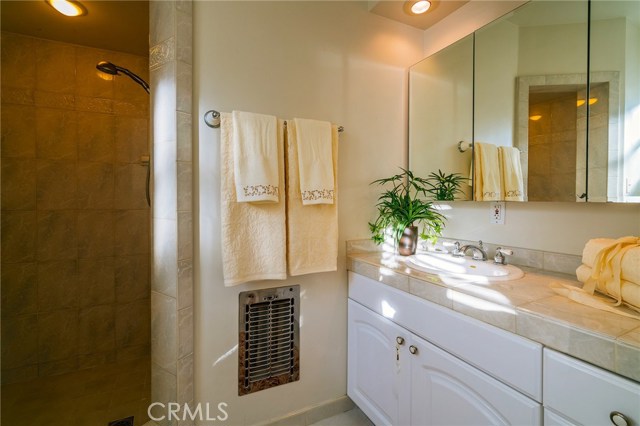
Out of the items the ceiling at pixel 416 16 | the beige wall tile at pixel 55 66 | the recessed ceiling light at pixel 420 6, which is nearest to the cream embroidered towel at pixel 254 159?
the ceiling at pixel 416 16

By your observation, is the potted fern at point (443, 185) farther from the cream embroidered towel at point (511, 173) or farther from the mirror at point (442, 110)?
the cream embroidered towel at point (511, 173)

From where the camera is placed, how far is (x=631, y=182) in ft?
3.39

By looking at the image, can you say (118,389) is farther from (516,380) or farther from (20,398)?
(516,380)

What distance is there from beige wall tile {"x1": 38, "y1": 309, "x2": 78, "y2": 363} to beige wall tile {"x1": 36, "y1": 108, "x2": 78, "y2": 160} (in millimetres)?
1109

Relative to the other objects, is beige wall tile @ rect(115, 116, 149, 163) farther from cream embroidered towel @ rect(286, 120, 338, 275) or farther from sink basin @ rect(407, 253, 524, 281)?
sink basin @ rect(407, 253, 524, 281)

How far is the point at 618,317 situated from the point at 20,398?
9.70ft

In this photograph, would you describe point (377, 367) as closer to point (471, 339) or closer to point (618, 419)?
point (471, 339)

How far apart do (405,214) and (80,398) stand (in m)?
2.29

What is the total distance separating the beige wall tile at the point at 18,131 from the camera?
1881mm

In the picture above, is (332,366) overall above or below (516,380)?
below

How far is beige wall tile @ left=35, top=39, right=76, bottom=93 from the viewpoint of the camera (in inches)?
77.2

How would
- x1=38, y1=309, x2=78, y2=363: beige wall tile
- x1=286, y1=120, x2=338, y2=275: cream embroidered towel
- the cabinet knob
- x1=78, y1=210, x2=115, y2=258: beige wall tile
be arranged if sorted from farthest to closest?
x1=78, y1=210, x2=115, y2=258: beige wall tile → x1=38, y1=309, x2=78, y2=363: beige wall tile → x1=286, y1=120, x2=338, y2=275: cream embroidered towel → the cabinet knob

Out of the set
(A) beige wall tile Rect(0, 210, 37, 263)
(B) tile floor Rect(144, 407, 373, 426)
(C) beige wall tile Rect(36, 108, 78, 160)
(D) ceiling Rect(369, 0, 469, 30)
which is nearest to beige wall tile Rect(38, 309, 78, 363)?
(A) beige wall tile Rect(0, 210, 37, 263)

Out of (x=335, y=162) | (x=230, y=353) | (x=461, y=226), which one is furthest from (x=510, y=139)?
(x=230, y=353)
